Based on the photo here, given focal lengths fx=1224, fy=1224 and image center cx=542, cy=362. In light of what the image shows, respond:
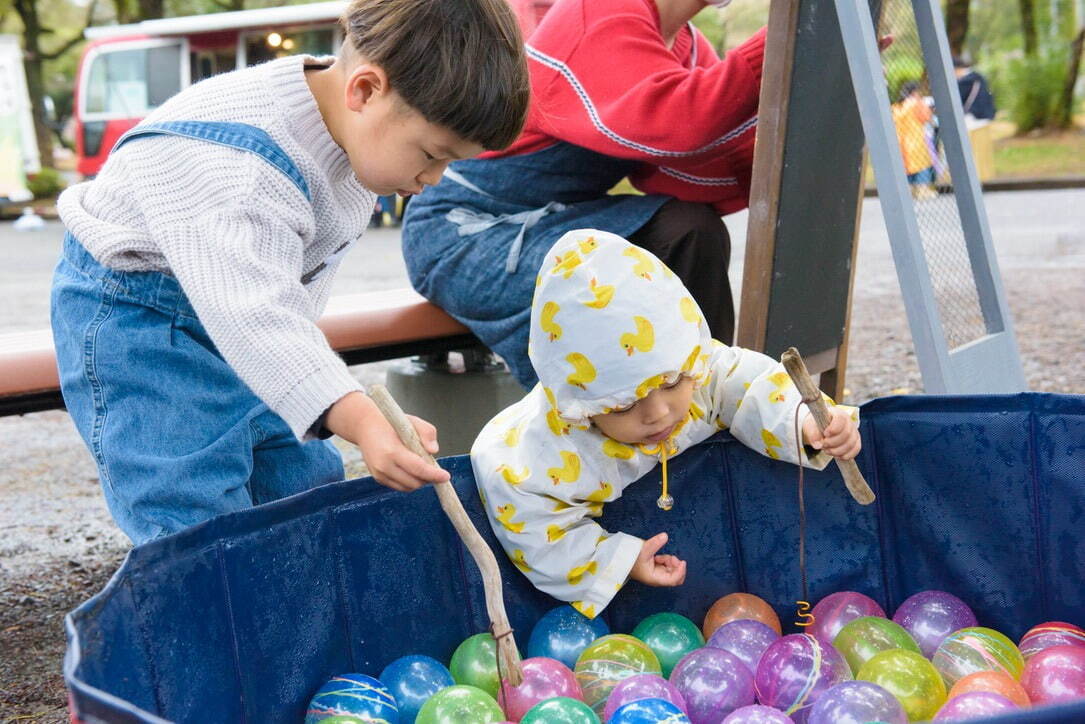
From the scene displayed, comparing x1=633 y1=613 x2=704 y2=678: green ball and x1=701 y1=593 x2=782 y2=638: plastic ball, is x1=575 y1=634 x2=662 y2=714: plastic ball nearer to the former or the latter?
x1=633 y1=613 x2=704 y2=678: green ball

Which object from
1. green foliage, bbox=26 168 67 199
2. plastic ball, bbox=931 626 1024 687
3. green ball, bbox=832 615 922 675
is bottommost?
green foliage, bbox=26 168 67 199

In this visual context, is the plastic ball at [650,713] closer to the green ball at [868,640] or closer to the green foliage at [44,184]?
the green ball at [868,640]

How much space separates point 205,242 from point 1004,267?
598 cm

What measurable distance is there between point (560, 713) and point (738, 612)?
1.47 ft

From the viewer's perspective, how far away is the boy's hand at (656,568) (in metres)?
1.87

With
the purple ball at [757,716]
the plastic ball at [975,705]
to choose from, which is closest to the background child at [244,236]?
the purple ball at [757,716]

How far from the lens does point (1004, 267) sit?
22.1 feet

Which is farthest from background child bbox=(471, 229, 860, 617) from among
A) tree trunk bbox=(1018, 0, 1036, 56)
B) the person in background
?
tree trunk bbox=(1018, 0, 1036, 56)

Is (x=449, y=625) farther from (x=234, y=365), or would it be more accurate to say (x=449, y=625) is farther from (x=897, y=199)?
(x=897, y=199)

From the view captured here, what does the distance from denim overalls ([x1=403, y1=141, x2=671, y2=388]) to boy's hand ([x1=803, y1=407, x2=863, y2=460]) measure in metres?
0.78

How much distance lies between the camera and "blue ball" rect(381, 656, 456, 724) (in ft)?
5.67

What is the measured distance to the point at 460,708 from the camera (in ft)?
5.34

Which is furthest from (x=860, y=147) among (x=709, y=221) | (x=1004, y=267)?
(x=1004, y=267)

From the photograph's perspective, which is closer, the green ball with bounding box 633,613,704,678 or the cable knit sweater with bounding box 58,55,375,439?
the cable knit sweater with bounding box 58,55,375,439
